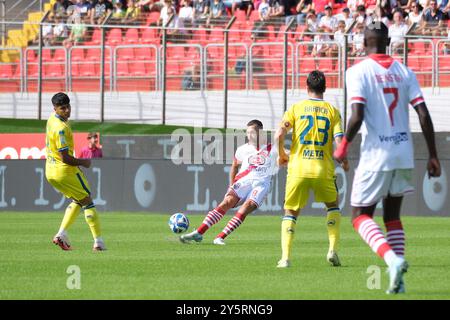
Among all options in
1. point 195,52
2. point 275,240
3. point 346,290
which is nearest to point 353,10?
point 195,52

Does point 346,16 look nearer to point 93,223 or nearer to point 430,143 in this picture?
point 93,223

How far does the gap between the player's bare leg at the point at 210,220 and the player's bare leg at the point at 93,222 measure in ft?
5.48

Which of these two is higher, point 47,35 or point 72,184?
point 47,35

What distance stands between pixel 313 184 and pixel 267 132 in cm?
1280

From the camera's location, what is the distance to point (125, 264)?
13453mm

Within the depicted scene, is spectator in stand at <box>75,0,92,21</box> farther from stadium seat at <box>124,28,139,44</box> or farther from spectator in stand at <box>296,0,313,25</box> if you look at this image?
spectator in stand at <box>296,0,313,25</box>

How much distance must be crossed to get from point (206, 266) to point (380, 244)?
3569 millimetres

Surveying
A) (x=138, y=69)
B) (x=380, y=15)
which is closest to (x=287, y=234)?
(x=380, y=15)

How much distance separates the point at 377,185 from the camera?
10.3 metres

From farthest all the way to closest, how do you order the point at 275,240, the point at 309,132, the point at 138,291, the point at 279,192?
the point at 279,192, the point at 275,240, the point at 309,132, the point at 138,291

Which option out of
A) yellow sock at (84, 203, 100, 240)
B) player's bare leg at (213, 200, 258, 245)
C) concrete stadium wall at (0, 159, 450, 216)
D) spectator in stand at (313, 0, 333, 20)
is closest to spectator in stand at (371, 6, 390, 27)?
spectator in stand at (313, 0, 333, 20)

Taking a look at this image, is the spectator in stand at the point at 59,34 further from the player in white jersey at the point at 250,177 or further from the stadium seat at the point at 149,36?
the player in white jersey at the point at 250,177

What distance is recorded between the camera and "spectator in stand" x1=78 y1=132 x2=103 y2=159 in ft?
90.3

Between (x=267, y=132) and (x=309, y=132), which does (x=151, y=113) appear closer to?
(x=267, y=132)
